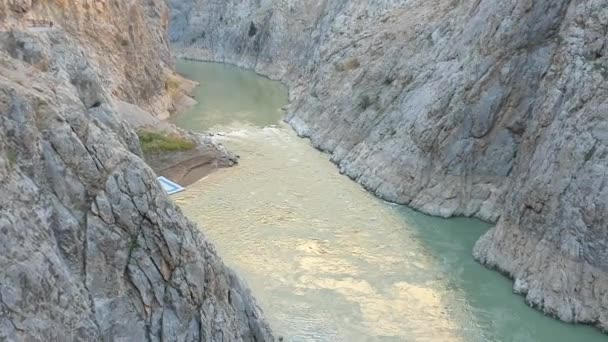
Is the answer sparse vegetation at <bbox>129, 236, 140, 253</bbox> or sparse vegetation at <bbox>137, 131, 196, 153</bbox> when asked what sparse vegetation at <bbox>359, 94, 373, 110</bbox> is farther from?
sparse vegetation at <bbox>129, 236, 140, 253</bbox>

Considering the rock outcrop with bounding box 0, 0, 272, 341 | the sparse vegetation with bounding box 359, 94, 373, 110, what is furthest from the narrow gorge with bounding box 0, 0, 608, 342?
the sparse vegetation with bounding box 359, 94, 373, 110

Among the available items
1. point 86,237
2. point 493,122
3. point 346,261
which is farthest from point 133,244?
point 493,122

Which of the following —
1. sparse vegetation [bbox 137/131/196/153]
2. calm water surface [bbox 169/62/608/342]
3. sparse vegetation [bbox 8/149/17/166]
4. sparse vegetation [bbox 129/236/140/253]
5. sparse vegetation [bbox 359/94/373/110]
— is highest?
sparse vegetation [bbox 8/149/17/166]

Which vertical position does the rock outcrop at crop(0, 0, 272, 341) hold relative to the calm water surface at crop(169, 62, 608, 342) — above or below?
above

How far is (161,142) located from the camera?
3756 centimetres

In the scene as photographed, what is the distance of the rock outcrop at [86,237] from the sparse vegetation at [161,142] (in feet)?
68.7

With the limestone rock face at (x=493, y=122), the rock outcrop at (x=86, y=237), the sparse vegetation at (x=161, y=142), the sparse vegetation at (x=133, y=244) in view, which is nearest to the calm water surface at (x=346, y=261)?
the limestone rock face at (x=493, y=122)

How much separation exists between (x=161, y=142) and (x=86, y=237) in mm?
25853

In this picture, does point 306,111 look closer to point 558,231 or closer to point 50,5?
point 50,5

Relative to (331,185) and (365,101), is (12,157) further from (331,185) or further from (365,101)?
(365,101)

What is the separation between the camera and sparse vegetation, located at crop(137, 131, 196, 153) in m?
37.0

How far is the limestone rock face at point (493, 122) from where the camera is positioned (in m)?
23.2

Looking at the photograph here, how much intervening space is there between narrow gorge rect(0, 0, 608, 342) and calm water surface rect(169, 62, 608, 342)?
4.1 inches

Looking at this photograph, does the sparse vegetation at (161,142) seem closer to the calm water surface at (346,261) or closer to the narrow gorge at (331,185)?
the narrow gorge at (331,185)
